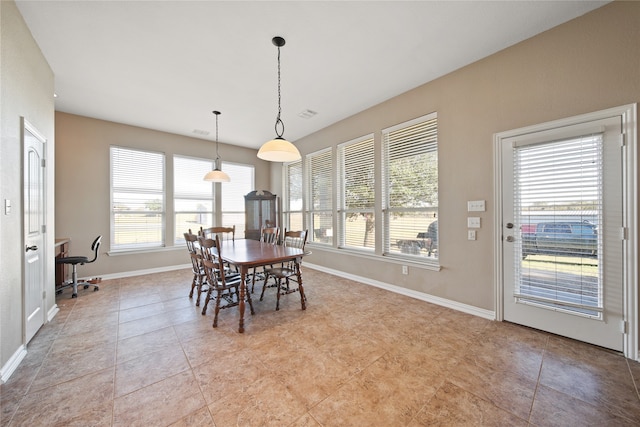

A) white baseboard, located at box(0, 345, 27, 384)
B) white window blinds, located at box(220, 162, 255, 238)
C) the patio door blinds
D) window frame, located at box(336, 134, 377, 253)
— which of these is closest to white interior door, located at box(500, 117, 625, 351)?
the patio door blinds

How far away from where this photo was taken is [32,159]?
2.40m

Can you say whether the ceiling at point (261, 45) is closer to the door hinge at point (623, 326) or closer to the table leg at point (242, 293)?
the table leg at point (242, 293)

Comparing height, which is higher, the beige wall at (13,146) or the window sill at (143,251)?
the beige wall at (13,146)

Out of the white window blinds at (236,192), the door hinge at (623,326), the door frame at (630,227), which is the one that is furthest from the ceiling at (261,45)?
the door hinge at (623,326)

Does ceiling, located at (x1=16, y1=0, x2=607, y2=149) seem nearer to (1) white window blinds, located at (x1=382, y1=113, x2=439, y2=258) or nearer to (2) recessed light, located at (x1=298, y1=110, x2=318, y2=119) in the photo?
(2) recessed light, located at (x1=298, y1=110, x2=318, y2=119)

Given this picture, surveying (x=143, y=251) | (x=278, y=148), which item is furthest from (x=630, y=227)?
(x=143, y=251)

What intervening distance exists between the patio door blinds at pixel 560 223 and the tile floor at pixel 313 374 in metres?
0.44

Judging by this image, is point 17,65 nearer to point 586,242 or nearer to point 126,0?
point 126,0

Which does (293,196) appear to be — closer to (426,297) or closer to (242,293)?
(242,293)

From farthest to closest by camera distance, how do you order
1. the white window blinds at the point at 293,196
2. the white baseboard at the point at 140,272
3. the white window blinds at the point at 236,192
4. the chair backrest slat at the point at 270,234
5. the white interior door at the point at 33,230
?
1. the white window blinds at the point at 236,192
2. the white window blinds at the point at 293,196
3. the white baseboard at the point at 140,272
4. the chair backrest slat at the point at 270,234
5. the white interior door at the point at 33,230

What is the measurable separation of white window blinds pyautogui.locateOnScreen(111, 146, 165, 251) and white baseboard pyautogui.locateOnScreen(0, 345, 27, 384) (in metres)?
2.97

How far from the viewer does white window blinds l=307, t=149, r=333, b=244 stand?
196 inches

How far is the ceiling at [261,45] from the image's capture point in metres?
2.12

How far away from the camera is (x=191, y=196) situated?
5477 millimetres
